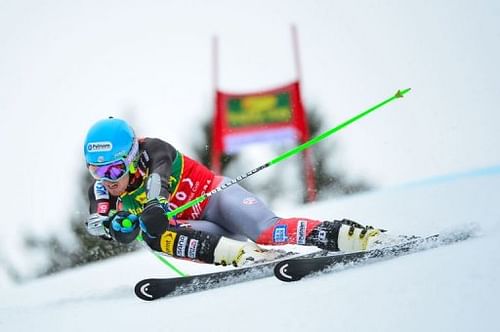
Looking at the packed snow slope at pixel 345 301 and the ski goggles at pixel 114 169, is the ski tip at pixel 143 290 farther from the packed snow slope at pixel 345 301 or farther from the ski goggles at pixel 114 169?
the ski goggles at pixel 114 169

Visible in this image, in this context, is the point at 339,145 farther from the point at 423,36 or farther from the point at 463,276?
the point at 463,276

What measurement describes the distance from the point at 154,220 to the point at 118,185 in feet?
1.63

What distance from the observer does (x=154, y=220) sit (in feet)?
11.5

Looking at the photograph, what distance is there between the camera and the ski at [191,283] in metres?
3.75

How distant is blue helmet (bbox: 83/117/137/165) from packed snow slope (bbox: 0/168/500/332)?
777mm

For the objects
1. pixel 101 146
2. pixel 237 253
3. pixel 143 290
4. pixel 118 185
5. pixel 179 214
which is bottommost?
pixel 143 290

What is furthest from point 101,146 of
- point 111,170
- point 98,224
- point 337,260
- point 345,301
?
point 345,301

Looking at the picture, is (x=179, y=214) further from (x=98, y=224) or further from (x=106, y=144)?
(x=106, y=144)

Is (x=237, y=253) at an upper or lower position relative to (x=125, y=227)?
lower

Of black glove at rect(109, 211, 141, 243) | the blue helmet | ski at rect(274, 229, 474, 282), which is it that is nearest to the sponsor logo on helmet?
the blue helmet

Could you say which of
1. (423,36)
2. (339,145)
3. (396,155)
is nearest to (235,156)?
(339,145)

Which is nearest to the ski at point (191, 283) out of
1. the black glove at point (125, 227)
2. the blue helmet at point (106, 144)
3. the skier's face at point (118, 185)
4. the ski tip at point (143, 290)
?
the ski tip at point (143, 290)

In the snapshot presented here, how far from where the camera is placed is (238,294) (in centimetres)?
337

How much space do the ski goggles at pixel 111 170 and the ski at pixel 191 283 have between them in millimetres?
572
